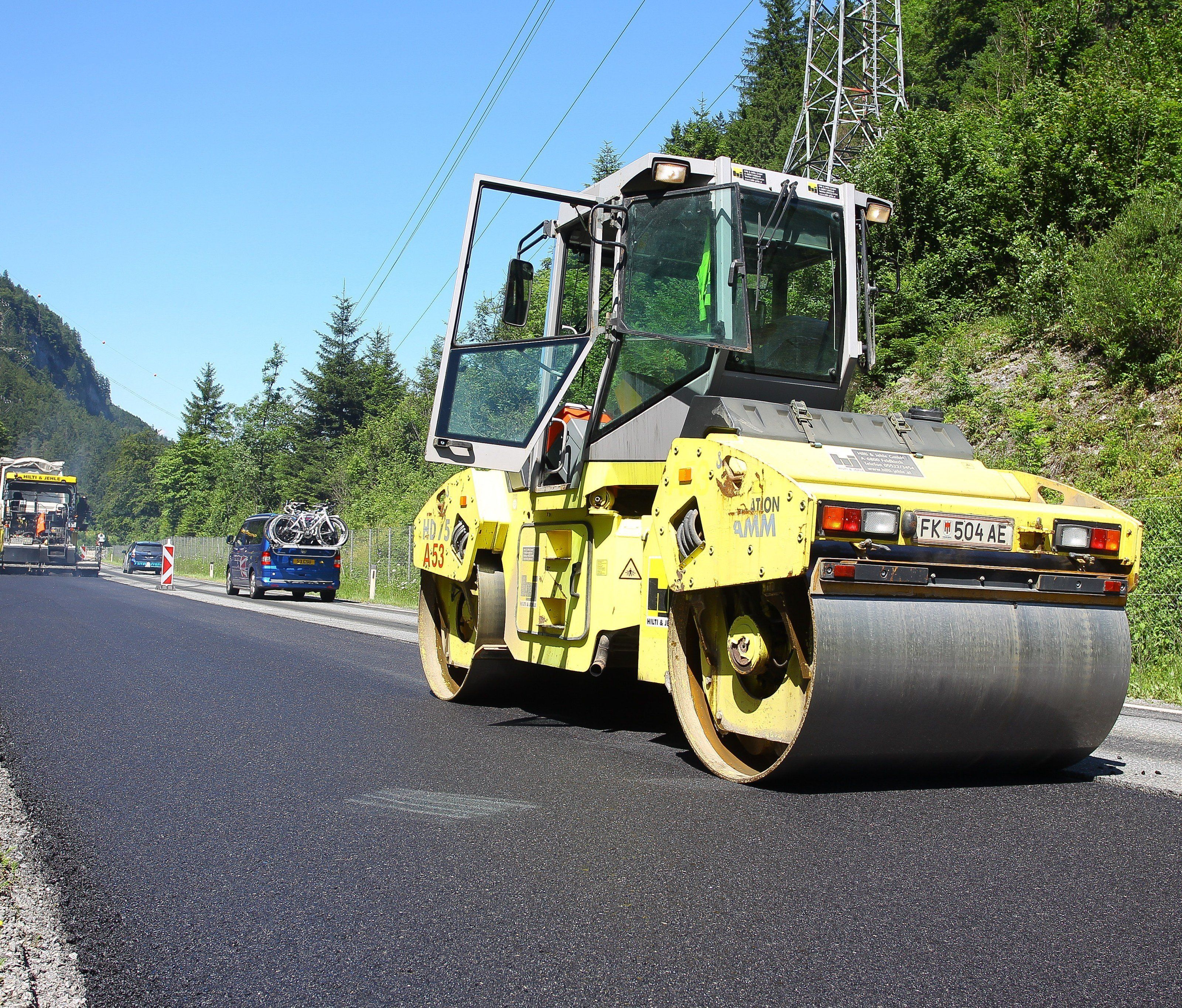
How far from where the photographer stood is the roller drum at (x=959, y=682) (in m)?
4.40

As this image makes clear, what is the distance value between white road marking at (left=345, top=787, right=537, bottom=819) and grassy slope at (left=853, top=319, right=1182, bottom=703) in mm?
7173

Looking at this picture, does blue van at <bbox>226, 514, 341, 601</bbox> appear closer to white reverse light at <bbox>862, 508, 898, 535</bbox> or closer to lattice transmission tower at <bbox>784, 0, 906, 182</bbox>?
lattice transmission tower at <bbox>784, 0, 906, 182</bbox>

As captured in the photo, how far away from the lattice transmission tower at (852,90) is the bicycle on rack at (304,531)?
42.6 ft

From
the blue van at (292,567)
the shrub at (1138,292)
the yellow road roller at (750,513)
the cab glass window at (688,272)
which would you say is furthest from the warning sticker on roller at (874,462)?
the blue van at (292,567)

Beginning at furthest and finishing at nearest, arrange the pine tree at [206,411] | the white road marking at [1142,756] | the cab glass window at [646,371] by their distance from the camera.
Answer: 1. the pine tree at [206,411]
2. the cab glass window at [646,371]
3. the white road marking at [1142,756]

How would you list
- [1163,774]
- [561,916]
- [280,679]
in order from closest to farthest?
[561,916]
[1163,774]
[280,679]

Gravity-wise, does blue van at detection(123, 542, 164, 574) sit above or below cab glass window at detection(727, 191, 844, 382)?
below

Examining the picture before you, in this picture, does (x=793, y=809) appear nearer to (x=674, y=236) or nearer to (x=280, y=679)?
(x=674, y=236)

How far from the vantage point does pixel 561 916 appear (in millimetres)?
3262

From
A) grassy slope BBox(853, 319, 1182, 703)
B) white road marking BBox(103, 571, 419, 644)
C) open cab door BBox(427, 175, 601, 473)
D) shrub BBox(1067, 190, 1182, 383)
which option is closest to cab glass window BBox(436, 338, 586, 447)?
open cab door BBox(427, 175, 601, 473)

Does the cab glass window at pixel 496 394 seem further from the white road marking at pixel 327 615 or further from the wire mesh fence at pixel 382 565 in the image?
the wire mesh fence at pixel 382 565

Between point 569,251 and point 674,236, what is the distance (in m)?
1.06

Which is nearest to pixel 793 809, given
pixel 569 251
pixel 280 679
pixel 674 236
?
pixel 674 236

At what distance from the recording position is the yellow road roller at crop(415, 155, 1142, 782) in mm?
4520
